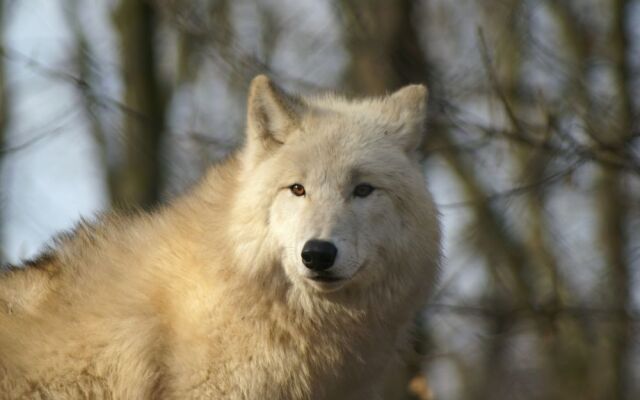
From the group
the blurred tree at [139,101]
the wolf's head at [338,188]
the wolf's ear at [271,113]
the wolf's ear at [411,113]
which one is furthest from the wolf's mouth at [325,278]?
the blurred tree at [139,101]

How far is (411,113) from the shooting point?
6117mm

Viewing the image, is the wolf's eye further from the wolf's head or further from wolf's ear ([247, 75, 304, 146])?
wolf's ear ([247, 75, 304, 146])

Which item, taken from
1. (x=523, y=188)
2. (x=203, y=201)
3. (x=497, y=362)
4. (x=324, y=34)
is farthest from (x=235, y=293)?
(x=324, y=34)

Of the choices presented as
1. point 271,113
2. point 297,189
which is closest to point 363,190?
point 297,189

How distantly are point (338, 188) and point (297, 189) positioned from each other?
23 cm

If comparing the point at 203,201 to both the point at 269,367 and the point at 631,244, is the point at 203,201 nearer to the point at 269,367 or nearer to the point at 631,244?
the point at 269,367

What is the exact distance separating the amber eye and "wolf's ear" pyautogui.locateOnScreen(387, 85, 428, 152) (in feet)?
2.48

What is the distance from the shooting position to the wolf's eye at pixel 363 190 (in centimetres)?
570

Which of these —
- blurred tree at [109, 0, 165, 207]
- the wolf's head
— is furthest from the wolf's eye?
blurred tree at [109, 0, 165, 207]

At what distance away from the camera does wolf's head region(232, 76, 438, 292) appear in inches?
215

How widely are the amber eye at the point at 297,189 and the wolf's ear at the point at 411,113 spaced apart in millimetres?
755

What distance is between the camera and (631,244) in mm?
10570

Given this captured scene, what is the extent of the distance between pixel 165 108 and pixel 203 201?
22.8ft

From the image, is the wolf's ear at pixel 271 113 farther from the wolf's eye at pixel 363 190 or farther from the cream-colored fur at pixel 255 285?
the wolf's eye at pixel 363 190
